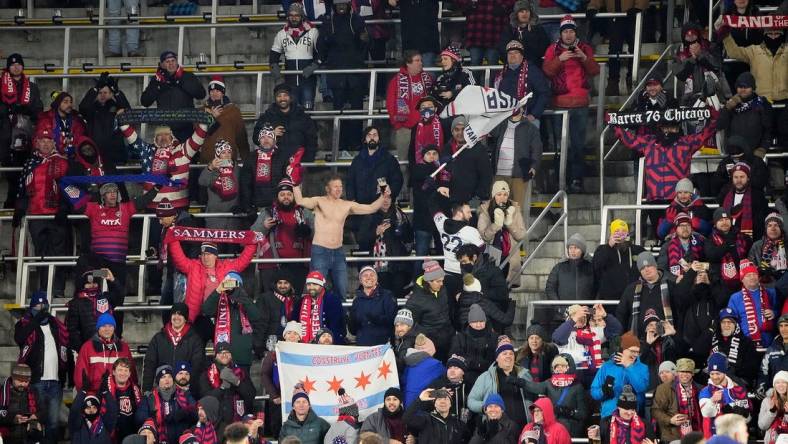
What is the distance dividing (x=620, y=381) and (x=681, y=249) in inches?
82.3

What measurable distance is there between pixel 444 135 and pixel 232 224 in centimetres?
262

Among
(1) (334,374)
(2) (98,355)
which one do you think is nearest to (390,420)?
(1) (334,374)

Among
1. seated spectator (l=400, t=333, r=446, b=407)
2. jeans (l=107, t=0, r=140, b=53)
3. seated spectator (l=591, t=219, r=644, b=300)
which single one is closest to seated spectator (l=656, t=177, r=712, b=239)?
seated spectator (l=591, t=219, r=644, b=300)

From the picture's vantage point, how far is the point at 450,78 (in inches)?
1051

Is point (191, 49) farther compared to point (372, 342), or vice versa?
point (191, 49)

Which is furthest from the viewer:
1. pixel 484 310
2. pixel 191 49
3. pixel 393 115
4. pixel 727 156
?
pixel 191 49

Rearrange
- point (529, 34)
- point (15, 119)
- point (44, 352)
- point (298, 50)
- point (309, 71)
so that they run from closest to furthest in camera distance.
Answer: point (44, 352) → point (529, 34) → point (15, 119) → point (309, 71) → point (298, 50)

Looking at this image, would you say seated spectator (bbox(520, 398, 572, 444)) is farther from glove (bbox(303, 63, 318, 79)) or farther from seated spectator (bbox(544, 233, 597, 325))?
glove (bbox(303, 63, 318, 79))

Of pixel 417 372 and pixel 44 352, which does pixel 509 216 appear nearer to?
pixel 417 372

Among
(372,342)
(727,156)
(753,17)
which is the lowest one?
(372,342)

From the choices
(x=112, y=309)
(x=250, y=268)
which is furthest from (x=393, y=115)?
(x=112, y=309)

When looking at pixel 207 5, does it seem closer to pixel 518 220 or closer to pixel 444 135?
pixel 444 135

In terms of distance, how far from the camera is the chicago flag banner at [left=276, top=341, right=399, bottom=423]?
22.8 metres

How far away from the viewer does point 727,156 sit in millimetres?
24828
